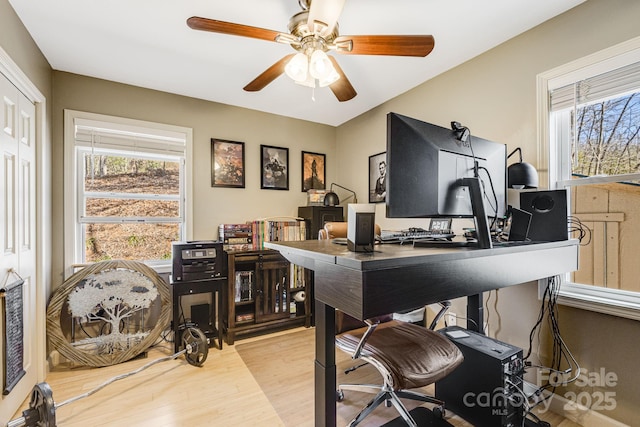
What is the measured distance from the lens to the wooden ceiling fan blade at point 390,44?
5.08 ft

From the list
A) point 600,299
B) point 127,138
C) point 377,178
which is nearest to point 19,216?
point 127,138

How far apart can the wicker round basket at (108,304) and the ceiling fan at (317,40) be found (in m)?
2.13

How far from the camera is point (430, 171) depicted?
115 centimetres

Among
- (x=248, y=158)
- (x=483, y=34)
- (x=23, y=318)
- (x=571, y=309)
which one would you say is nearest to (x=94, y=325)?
(x=23, y=318)

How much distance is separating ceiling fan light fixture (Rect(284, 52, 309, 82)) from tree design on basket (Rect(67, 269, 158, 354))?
85.4 inches

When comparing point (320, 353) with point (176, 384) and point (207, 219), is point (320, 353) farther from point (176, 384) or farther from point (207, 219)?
point (207, 219)

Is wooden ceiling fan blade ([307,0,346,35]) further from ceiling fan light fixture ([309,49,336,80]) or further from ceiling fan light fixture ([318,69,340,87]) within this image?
ceiling fan light fixture ([318,69,340,87])

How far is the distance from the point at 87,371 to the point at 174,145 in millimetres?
2118

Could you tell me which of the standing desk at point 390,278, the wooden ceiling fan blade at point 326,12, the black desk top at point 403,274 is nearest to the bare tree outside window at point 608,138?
the standing desk at point 390,278

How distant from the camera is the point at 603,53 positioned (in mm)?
1647

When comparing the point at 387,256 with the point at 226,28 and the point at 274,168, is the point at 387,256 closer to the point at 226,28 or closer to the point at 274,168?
the point at 226,28

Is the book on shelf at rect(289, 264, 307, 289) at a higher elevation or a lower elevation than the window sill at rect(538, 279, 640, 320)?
lower

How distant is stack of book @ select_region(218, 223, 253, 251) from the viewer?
3.06 meters

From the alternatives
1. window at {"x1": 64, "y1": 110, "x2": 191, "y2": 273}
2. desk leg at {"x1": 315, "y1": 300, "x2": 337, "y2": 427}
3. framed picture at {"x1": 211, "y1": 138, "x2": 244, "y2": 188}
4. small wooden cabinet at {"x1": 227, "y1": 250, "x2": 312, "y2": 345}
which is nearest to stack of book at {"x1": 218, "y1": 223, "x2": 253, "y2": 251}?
small wooden cabinet at {"x1": 227, "y1": 250, "x2": 312, "y2": 345}
